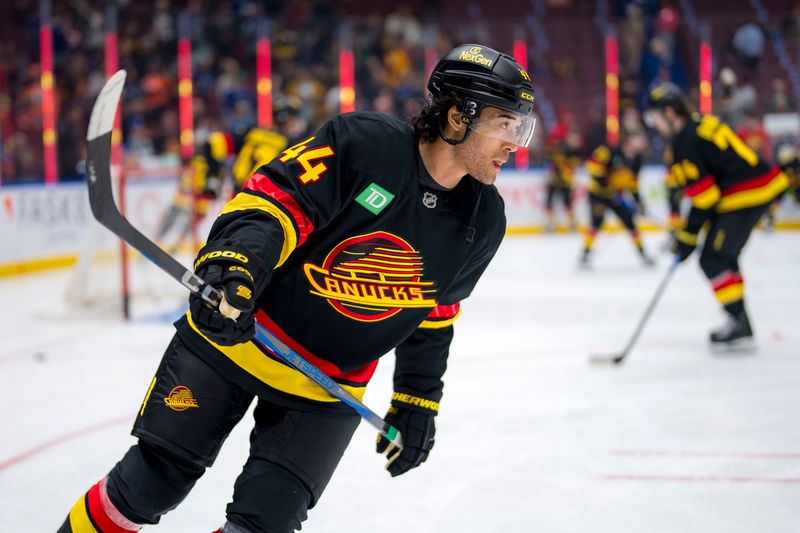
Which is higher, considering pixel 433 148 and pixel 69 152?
pixel 433 148

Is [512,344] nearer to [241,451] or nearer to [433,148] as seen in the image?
[241,451]

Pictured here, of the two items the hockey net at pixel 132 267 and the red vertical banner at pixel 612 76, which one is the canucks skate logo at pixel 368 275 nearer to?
the hockey net at pixel 132 267

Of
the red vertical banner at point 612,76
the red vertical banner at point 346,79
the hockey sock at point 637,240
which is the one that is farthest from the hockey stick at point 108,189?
the red vertical banner at point 612,76

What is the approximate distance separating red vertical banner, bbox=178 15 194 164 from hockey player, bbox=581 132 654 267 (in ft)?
13.0

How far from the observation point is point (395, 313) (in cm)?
178

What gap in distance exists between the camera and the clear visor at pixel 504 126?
1.74m

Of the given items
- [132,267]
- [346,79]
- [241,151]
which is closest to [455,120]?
[241,151]

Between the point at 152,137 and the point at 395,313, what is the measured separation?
8380mm

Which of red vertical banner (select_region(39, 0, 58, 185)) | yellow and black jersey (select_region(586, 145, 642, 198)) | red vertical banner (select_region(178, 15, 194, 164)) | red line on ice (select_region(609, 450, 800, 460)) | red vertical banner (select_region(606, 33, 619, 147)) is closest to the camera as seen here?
red line on ice (select_region(609, 450, 800, 460))

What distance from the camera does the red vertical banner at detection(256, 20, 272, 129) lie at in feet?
33.1

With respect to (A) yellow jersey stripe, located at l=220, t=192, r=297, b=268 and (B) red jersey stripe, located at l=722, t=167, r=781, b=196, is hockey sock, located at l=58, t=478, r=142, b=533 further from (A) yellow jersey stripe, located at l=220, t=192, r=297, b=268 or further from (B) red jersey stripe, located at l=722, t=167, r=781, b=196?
(B) red jersey stripe, located at l=722, t=167, r=781, b=196

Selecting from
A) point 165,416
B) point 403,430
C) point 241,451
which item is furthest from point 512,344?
point 165,416

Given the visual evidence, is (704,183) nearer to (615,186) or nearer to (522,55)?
(615,186)

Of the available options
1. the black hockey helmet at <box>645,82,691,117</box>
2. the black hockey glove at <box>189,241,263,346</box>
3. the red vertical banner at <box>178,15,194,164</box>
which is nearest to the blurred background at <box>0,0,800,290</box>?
the red vertical banner at <box>178,15,194,164</box>
